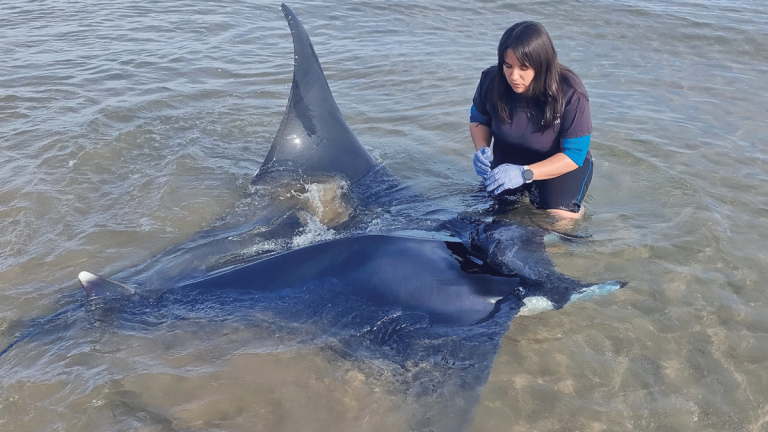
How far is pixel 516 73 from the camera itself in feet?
14.0

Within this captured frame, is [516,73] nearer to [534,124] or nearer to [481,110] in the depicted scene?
[534,124]

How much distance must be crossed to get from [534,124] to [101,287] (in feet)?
11.5

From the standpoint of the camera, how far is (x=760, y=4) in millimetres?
12828

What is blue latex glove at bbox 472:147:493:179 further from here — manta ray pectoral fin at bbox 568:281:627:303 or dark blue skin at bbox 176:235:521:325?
manta ray pectoral fin at bbox 568:281:627:303

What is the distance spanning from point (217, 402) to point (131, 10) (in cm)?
1278

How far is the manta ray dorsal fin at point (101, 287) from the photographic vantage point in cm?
358

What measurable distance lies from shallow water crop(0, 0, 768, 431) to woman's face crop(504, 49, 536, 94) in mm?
1267

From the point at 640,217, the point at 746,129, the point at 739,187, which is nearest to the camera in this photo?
the point at 640,217

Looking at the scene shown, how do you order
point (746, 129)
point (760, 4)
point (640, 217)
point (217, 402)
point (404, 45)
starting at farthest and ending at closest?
point (760, 4) → point (404, 45) → point (746, 129) → point (640, 217) → point (217, 402)

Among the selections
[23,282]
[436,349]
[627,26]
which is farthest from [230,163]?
[627,26]

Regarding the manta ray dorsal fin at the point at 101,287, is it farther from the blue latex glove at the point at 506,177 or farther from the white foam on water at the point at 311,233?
the blue latex glove at the point at 506,177

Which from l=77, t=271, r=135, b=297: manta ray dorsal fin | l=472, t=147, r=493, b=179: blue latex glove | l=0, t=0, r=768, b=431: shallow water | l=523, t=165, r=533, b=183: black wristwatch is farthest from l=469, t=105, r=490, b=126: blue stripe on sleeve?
l=77, t=271, r=135, b=297: manta ray dorsal fin

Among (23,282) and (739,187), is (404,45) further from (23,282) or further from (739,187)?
(23,282)

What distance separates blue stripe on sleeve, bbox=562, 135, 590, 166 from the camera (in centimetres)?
463
